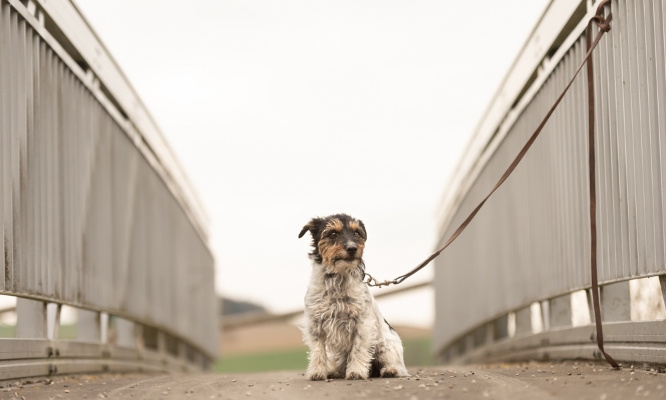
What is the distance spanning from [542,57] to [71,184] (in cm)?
524

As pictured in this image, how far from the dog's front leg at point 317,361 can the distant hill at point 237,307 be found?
37.3 meters

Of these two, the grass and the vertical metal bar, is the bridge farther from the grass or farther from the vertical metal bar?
the grass

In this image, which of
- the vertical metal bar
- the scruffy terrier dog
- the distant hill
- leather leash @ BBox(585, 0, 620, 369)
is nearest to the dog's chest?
the scruffy terrier dog

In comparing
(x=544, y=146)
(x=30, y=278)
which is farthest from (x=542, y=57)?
(x=30, y=278)

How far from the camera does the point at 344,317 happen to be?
26.7ft

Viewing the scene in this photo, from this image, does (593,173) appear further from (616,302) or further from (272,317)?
(272,317)

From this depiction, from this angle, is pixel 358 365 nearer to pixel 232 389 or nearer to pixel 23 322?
pixel 232 389

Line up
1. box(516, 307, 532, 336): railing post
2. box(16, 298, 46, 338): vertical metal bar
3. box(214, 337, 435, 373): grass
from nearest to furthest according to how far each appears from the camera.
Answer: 1. box(16, 298, 46, 338): vertical metal bar
2. box(516, 307, 532, 336): railing post
3. box(214, 337, 435, 373): grass

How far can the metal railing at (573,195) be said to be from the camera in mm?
7332

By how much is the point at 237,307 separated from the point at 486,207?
129 ft

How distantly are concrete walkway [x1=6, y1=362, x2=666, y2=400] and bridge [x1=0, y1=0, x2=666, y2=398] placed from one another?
0.11 m

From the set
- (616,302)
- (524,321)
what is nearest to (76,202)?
(616,302)

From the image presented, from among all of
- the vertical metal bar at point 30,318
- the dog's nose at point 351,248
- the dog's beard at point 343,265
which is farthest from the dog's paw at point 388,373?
the vertical metal bar at point 30,318

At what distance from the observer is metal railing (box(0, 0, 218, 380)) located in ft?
27.9
